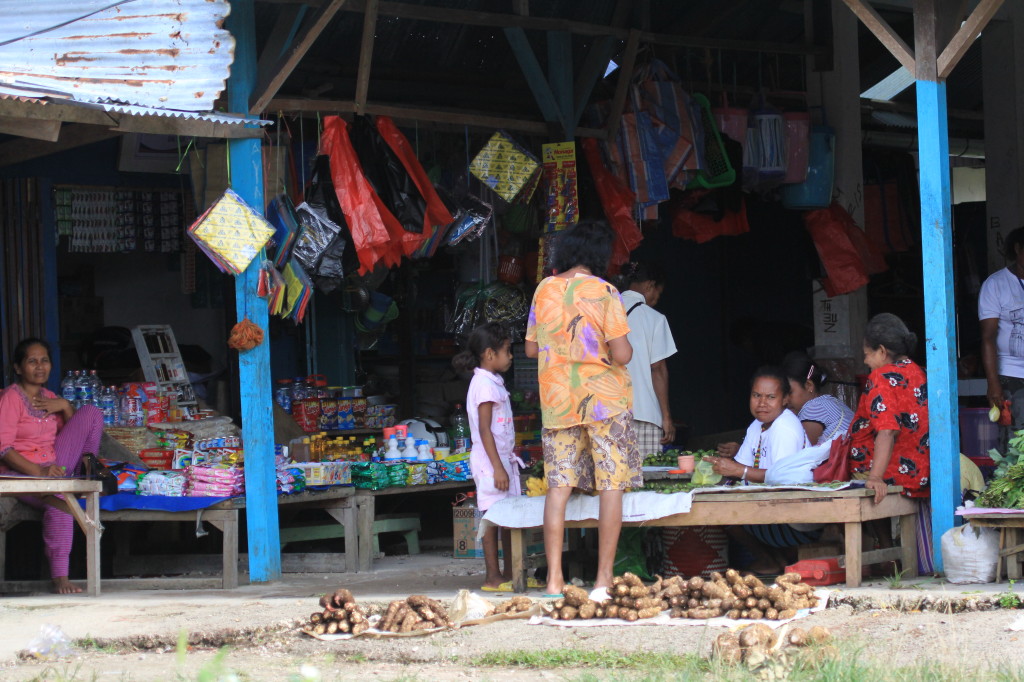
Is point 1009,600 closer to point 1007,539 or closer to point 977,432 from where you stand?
point 1007,539

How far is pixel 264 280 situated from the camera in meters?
7.50

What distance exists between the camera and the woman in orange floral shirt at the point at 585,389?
614 cm

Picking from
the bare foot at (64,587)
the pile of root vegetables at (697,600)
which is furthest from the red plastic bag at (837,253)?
the bare foot at (64,587)

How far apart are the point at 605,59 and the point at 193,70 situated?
2.98m

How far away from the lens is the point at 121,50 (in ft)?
23.0

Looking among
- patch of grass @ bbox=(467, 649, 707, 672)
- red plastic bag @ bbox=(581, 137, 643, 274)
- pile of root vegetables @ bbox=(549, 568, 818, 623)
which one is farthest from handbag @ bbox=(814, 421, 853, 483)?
red plastic bag @ bbox=(581, 137, 643, 274)

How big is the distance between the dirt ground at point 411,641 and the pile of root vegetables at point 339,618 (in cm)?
9

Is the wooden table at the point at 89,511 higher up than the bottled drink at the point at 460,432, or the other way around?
the bottled drink at the point at 460,432

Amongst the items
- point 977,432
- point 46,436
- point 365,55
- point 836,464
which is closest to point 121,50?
point 365,55

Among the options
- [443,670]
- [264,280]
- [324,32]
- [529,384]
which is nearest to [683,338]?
[529,384]

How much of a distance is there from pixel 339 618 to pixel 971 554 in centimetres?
298

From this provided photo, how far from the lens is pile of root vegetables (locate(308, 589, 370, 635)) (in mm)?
5656

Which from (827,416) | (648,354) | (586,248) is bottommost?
(827,416)

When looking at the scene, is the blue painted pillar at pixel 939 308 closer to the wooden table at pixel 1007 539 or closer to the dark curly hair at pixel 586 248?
the wooden table at pixel 1007 539
